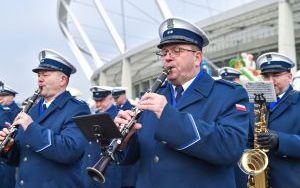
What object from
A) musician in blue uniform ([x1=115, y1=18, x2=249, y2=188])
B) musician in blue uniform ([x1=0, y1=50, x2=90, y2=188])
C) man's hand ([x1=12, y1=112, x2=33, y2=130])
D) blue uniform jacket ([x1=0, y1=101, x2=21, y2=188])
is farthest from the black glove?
blue uniform jacket ([x1=0, y1=101, x2=21, y2=188])

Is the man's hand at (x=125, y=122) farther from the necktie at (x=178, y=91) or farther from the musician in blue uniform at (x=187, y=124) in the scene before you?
the necktie at (x=178, y=91)

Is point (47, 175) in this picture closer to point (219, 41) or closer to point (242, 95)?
point (242, 95)

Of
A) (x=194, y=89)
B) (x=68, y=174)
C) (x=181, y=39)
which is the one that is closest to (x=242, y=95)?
(x=194, y=89)

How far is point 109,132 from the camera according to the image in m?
3.48

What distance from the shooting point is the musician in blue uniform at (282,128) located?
4.36 meters

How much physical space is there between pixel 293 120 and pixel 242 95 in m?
1.23

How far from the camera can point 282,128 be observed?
183 inches

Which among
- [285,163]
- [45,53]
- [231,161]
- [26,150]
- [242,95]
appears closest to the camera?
[231,161]

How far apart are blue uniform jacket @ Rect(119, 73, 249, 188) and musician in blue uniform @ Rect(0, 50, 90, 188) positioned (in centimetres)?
89

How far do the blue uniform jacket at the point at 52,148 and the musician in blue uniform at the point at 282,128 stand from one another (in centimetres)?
174

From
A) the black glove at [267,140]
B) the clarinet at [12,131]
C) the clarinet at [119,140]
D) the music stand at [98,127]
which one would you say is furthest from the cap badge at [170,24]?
the clarinet at [12,131]

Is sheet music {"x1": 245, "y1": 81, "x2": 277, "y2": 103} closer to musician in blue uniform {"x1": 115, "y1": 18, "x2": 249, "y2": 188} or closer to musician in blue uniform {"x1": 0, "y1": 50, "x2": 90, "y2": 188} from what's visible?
musician in blue uniform {"x1": 115, "y1": 18, "x2": 249, "y2": 188}

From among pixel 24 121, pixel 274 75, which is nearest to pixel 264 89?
pixel 274 75

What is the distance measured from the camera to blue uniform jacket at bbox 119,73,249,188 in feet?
10.6
